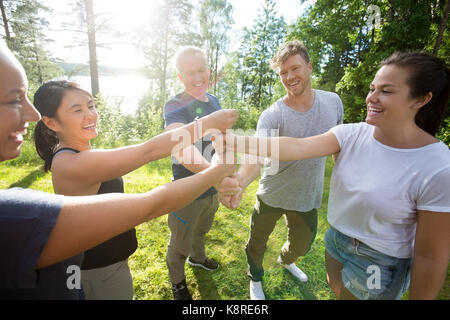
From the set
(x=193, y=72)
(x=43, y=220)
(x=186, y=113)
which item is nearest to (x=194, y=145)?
(x=186, y=113)

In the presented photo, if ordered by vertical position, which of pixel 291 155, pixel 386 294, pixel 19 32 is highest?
pixel 19 32

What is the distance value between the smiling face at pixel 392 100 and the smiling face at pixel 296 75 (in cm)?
85

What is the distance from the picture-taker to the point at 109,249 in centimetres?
159

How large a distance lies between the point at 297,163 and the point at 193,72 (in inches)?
64.3

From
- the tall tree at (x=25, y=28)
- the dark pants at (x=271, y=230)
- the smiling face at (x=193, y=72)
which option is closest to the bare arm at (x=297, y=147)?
the dark pants at (x=271, y=230)

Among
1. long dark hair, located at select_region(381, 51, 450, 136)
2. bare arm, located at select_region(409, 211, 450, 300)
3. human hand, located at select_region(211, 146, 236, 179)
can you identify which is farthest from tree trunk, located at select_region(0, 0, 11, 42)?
bare arm, located at select_region(409, 211, 450, 300)

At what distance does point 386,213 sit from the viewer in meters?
1.46

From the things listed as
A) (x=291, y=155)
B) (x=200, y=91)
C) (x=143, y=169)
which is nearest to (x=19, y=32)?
(x=143, y=169)

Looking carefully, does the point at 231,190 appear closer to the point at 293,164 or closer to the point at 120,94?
the point at 293,164

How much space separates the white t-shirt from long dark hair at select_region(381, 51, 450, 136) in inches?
10.6

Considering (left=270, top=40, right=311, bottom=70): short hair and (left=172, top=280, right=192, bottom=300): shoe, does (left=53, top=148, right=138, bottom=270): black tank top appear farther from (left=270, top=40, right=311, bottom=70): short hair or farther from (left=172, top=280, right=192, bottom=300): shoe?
(left=270, top=40, right=311, bottom=70): short hair

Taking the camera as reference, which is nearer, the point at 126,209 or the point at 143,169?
the point at 126,209

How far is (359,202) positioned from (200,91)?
200 cm

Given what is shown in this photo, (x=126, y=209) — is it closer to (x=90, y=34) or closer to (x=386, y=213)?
(x=386, y=213)
